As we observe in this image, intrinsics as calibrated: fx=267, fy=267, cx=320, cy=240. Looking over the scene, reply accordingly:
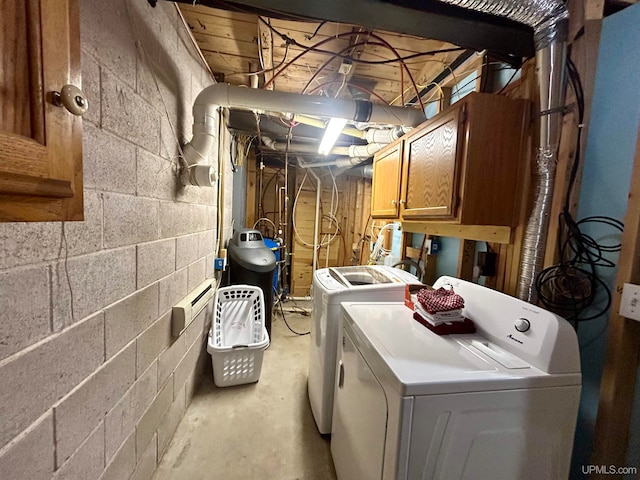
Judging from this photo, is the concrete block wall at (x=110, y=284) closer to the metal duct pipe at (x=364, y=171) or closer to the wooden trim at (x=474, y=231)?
the wooden trim at (x=474, y=231)

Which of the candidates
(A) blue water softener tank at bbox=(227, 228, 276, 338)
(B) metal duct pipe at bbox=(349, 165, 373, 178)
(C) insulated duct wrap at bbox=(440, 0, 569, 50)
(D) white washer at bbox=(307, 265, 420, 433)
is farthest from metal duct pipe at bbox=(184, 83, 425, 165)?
(B) metal duct pipe at bbox=(349, 165, 373, 178)

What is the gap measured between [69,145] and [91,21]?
2.35 ft

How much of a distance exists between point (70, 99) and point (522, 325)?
145 cm

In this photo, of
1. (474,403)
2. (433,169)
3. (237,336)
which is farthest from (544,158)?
(237,336)

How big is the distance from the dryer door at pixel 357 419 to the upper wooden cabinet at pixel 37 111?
1026 millimetres

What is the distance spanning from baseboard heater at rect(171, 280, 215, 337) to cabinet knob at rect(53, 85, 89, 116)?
130cm

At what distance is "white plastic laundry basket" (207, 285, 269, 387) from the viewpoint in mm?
2066

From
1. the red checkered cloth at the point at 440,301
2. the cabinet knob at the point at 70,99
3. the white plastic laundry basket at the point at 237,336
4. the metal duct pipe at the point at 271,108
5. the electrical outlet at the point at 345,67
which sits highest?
the electrical outlet at the point at 345,67

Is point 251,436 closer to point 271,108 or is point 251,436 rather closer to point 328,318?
point 328,318

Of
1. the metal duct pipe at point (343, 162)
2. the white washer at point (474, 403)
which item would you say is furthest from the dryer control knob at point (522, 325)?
the metal duct pipe at point (343, 162)

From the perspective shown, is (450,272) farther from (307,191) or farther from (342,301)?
(307,191)

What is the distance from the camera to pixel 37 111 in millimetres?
430

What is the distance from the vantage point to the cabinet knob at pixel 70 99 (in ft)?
1.49

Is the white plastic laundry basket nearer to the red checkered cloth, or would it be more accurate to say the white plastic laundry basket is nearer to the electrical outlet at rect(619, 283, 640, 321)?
the red checkered cloth
